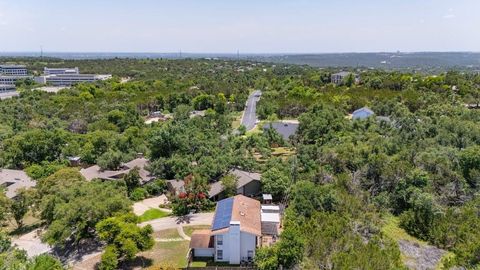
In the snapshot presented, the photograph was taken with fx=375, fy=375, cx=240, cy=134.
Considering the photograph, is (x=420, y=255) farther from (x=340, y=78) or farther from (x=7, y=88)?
(x=7, y=88)

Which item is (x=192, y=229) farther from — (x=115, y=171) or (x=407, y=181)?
(x=407, y=181)

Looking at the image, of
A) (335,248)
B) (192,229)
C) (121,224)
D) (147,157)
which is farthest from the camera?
(147,157)

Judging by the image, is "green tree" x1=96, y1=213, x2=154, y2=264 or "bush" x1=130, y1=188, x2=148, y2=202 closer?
"green tree" x1=96, y1=213, x2=154, y2=264

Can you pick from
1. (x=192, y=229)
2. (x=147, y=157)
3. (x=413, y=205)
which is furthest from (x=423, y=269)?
(x=147, y=157)

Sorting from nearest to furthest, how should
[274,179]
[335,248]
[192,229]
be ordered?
1. [335,248]
2. [192,229]
3. [274,179]

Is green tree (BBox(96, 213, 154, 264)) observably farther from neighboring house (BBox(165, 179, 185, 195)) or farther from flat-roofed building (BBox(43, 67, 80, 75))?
flat-roofed building (BBox(43, 67, 80, 75))

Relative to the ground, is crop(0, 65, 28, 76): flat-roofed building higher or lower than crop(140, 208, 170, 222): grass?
higher

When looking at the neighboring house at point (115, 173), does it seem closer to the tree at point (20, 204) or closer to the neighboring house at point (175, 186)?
the neighboring house at point (175, 186)

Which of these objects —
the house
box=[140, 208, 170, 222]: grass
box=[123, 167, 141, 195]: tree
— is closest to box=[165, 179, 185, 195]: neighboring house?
box=[140, 208, 170, 222]: grass

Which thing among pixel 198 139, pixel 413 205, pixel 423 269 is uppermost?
pixel 198 139
